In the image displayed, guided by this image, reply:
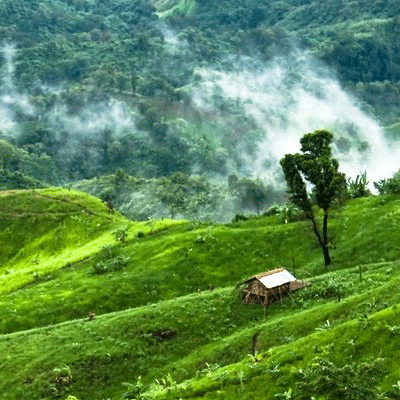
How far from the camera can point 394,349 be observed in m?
41.9

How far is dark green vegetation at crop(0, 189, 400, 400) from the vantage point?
1738 inches

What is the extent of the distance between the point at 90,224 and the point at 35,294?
40.7 meters

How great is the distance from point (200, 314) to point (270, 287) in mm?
7783

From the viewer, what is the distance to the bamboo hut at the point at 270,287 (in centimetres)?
6806

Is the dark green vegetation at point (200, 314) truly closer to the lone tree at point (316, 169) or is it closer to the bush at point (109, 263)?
the bush at point (109, 263)

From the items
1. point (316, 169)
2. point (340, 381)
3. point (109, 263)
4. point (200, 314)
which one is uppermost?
point (316, 169)

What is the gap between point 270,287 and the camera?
67.3 metres

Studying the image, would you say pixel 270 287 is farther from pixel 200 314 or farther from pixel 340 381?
pixel 340 381

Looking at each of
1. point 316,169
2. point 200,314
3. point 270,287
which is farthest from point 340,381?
point 316,169

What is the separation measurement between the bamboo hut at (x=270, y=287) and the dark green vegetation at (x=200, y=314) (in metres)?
1.08

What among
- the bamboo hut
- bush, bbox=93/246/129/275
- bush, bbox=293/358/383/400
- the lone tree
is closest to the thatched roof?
the bamboo hut

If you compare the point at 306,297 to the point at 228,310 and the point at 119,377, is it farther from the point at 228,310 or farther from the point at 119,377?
the point at 119,377

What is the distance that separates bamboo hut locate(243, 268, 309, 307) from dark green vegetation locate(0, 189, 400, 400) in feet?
3.55

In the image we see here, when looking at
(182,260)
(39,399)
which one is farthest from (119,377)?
(182,260)
